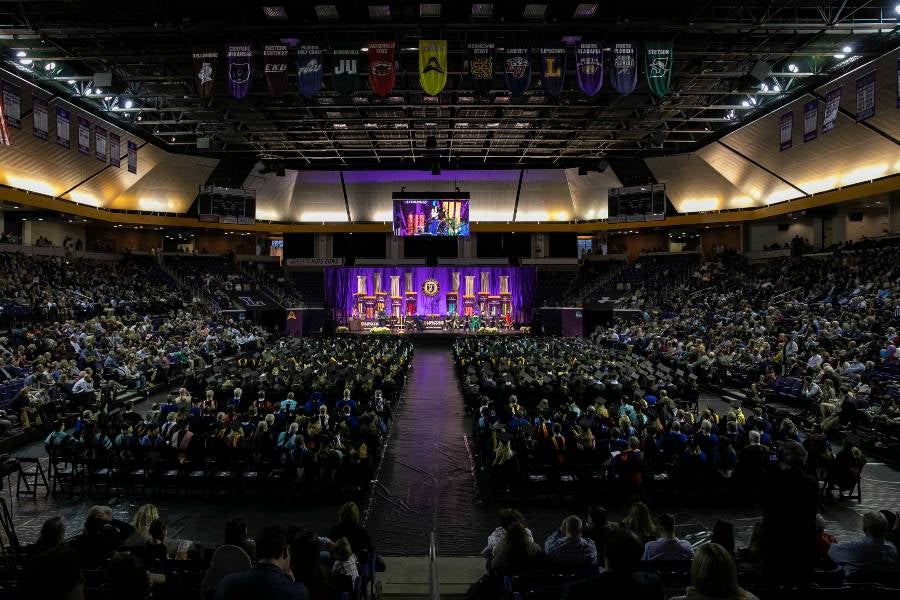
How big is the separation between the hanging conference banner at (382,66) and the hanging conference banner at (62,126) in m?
16.8

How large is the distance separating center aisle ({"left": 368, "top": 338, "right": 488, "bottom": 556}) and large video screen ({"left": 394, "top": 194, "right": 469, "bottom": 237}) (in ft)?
76.2

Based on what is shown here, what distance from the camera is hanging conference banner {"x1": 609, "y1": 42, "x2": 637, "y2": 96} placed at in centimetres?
1634

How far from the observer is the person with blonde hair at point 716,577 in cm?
281

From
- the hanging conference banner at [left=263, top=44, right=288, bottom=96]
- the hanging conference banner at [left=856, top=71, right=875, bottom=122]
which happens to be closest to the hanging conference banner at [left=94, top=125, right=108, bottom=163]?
the hanging conference banner at [left=263, top=44, right=288, bottom=96]

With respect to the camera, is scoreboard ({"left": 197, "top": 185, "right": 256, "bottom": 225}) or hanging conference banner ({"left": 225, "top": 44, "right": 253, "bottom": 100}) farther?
scoreboard ({"left": 197, "top": 185, "right": 256, "bottom": 225})

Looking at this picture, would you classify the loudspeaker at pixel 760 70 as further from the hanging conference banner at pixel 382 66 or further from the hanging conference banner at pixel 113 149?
the hanging conference banner at pixel 113 149

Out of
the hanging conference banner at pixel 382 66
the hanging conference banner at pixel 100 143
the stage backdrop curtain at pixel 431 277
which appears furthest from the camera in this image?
the stage backdrop curtain at pixel 431 277

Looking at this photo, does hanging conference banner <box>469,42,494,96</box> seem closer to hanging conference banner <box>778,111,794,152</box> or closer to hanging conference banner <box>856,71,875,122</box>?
hanging conference banner <box>856,71,875,122</box>

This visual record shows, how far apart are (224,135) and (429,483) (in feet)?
92.9

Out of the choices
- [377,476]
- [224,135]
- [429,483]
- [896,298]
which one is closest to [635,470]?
[429,483]

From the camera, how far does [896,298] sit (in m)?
20.1

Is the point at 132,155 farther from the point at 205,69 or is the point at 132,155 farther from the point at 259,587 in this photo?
the point at 259,587

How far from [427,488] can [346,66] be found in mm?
11986

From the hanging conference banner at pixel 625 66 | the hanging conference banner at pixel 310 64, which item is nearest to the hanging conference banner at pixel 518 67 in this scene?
the hanging conference banner at pixel 625 66
